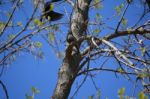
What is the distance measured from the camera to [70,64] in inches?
145

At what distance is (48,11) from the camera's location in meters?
4.00

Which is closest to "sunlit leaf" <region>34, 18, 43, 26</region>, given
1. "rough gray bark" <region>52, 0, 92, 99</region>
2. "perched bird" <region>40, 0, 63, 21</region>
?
"perched bird" <region>40, 0, 63, 21</region>

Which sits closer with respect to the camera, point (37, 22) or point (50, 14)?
point (37, 22)

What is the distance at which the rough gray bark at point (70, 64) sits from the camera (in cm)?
352

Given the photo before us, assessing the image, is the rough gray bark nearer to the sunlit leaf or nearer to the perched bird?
the perched bird

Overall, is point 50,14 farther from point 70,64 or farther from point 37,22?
point 70,64

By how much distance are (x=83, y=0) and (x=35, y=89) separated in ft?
4.99

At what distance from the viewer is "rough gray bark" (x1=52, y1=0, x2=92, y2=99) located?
3.52m

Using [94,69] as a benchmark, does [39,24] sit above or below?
above

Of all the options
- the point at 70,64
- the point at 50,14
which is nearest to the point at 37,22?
the point at 50,14

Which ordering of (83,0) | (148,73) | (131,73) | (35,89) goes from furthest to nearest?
(83,0) < (35,89) < (131,73) < (148,73)

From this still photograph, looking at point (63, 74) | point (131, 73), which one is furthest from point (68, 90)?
point (131, 73)

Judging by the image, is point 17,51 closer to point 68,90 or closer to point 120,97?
point 68,90

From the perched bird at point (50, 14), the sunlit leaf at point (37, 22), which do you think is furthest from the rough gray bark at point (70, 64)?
the sunlit leaf at point (37, 22)
